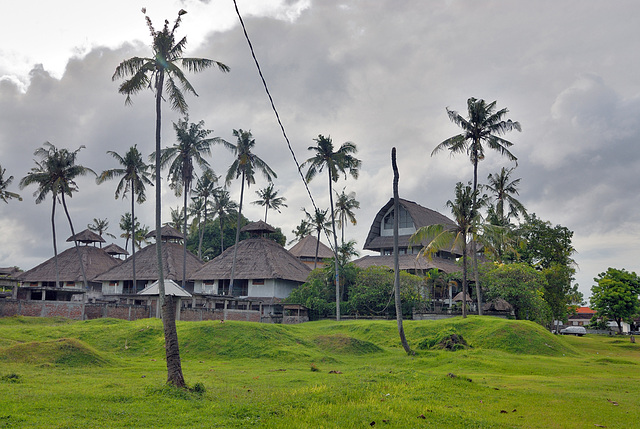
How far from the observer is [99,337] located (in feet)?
85.5

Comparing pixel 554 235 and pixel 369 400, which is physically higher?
pixel 554 235

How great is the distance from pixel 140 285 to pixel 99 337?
3299 centimetres

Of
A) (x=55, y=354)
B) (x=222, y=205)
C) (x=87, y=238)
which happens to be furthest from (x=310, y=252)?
(x=55, y=354)

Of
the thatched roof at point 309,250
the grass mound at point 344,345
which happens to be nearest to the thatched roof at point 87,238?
the thatched roof at point 309,250

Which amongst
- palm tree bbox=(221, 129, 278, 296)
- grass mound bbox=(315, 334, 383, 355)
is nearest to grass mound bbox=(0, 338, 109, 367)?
grass mound bbox=(315, 334, 383, 355)

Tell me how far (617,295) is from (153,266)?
51710 mm

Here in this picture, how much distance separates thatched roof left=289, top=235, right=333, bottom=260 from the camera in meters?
69.9

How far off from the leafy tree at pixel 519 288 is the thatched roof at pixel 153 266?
31091 millimetres

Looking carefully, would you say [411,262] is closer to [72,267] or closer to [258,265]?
[258,265]

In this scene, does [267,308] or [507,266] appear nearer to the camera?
[507,266]

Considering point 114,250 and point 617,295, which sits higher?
point 114,250

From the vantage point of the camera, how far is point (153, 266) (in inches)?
2233

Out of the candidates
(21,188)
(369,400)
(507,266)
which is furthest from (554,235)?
(21,188)

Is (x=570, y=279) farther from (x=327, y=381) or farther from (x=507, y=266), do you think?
(x=327, y=381)
